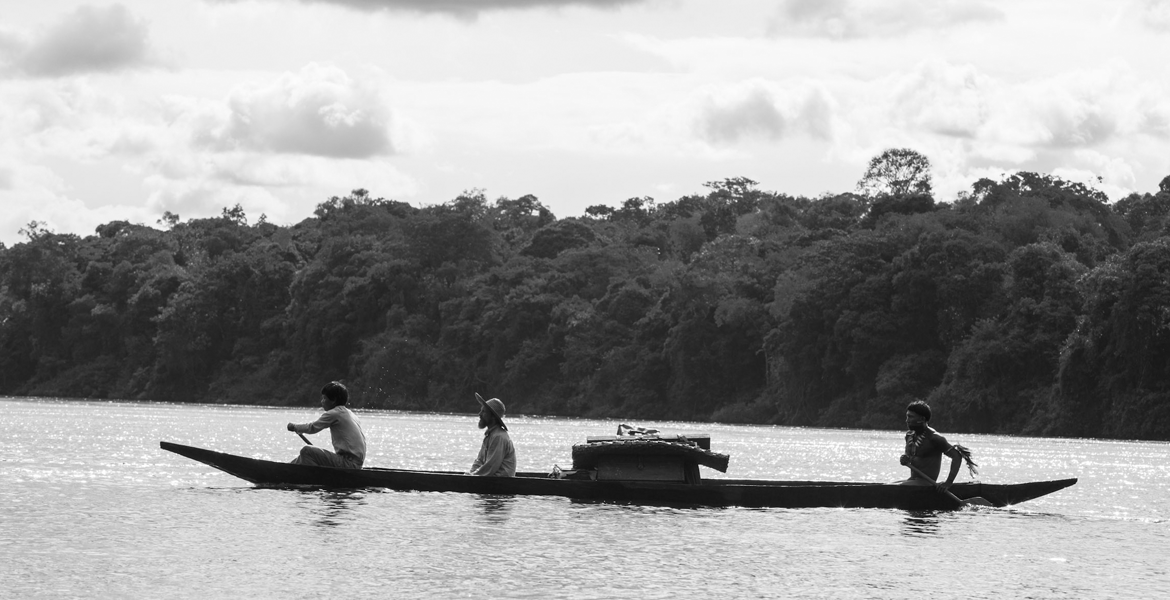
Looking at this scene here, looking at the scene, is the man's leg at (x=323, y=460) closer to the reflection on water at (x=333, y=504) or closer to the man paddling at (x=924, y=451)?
the reflection on water at (x=333, y=504)

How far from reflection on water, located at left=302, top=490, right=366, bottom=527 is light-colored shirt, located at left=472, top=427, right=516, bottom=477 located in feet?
5.69

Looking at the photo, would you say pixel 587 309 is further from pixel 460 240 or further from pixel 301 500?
pixel 301 500

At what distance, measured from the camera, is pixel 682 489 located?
21.7m

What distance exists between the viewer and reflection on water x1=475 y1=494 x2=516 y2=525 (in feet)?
65.6

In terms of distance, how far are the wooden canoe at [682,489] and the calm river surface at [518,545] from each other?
205 mm

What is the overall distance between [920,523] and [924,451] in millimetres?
1326

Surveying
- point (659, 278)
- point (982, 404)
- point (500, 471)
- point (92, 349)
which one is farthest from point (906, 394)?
point (92, 349)

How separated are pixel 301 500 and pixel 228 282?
264 feet

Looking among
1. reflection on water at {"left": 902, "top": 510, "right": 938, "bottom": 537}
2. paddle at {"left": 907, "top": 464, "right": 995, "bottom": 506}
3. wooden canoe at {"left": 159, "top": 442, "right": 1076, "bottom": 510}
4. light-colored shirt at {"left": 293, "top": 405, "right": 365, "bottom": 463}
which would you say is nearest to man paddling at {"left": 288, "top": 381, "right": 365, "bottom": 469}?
light-colored shirt at {"left": 293, "top": 405, "right": 365, "bottom": 463}

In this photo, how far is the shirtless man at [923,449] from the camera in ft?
70.5

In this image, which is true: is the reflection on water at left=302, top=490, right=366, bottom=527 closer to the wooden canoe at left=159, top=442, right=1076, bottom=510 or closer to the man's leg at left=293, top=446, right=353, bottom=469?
the wooden canoe at left=159, top=442, right=1076, bottom=510

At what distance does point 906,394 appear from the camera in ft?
219

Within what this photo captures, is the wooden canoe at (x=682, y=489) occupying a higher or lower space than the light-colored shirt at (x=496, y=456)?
lower

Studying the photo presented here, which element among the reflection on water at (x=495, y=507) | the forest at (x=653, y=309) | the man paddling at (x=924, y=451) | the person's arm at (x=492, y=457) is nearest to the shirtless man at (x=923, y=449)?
the man paddling at (x=924, y=451)
